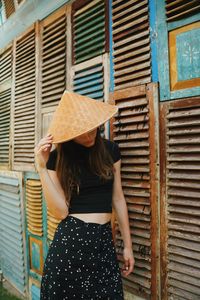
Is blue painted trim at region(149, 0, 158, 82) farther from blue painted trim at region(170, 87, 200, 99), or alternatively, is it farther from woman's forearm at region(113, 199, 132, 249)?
woman's forearm at region(113, 199, 132, 249)

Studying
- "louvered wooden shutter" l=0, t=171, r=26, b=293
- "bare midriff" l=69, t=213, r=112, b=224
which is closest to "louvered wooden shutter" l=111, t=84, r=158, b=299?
"bare midriff" l=69, t=213, r=112, b=224

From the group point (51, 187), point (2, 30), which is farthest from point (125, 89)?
point (2, 30)

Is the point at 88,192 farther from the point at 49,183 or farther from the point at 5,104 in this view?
the point at 5,104

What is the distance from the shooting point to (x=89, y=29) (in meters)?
2.81

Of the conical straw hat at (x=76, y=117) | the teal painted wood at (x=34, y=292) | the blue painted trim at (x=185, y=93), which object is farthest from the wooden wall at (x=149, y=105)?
the teal painted wood at (x=34, y=292)

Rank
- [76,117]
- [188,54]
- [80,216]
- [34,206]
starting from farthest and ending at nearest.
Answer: [34,206] → [80,216] → [188,54] → [76,117]

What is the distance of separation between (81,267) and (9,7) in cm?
366

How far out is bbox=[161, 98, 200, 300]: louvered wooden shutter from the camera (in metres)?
1.95

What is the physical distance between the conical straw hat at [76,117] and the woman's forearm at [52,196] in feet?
0.87

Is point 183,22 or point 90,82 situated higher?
point 183,22

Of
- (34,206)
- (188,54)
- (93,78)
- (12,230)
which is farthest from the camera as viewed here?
(12,230)

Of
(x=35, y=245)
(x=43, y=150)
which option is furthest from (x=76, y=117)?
(x=35, y=245)

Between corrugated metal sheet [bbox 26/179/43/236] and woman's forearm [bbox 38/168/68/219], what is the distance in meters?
1.51

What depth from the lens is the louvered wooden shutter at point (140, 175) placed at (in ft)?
7.19
